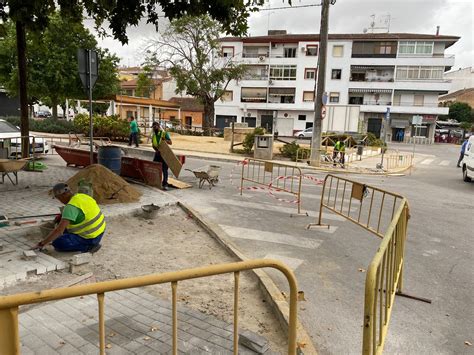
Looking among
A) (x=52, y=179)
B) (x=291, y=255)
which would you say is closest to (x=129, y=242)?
(x=291, y=255)

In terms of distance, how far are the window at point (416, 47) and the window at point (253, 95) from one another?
737 inches

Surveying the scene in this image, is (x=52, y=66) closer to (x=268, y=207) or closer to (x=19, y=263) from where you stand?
(x=268, y=207)

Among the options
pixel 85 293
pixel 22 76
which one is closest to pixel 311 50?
pixel 22 76

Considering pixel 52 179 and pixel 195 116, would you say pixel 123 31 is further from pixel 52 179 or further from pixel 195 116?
pixel 195 116

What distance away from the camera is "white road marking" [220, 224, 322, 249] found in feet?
21.9

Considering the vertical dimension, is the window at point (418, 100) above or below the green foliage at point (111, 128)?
above

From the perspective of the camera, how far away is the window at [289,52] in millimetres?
54031

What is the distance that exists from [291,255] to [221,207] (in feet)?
10.9

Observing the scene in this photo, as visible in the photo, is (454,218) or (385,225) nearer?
(385,225)

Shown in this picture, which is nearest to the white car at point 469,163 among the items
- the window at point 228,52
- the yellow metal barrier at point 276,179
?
the yellow metal barrier at point 276,179

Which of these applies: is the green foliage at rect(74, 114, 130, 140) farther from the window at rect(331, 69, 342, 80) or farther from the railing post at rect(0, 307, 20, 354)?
the window at rect(331, 69, 342, 80)

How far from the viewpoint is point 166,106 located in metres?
45.6

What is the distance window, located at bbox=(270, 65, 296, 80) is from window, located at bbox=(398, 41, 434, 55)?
1407 cm

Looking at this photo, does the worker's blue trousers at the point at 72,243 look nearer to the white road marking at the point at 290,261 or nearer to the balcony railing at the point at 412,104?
the white road marking at the point at 290,261
